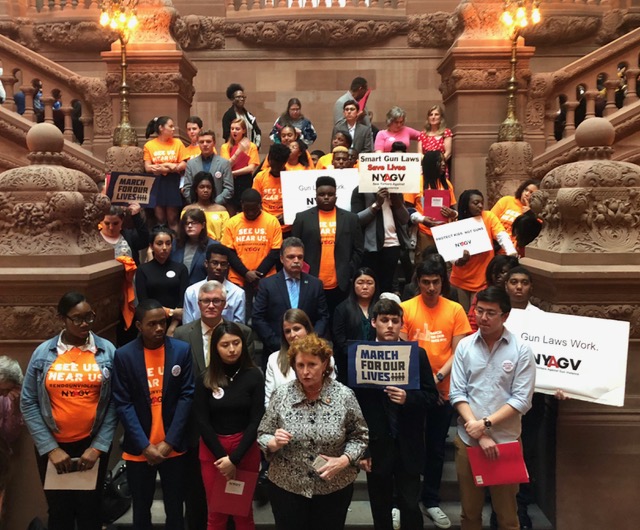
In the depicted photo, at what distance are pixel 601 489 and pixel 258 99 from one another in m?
11.9

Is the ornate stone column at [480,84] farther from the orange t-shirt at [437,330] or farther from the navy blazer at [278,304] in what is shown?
the orange t-shirt at [437,330]

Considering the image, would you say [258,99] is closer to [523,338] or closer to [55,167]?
[55,167]

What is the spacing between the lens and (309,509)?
16.4 feet

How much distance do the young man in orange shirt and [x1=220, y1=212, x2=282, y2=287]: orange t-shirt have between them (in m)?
2.13

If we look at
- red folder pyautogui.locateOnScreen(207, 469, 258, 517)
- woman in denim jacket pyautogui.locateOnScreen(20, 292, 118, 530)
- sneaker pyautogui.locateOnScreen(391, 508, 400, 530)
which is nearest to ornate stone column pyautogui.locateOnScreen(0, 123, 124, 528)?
woman in denim jacket pyautogui.locateOnScreen(20, 292, 118, 530)

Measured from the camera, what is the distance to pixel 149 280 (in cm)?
711

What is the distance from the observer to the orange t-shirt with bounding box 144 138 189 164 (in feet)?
33.5

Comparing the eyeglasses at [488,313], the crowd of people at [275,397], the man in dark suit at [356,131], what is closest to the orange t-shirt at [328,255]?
the crowd of people at [275,397]

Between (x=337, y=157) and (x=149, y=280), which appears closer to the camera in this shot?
(x=149, y=280)

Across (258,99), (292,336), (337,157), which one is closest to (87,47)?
(258,99)

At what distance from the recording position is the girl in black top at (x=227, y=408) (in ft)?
17.4

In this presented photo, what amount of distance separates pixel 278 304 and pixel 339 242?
1261mm

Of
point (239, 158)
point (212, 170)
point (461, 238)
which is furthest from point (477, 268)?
point (239, 158)

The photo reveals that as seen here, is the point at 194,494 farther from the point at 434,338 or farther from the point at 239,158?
the point at 239,158
